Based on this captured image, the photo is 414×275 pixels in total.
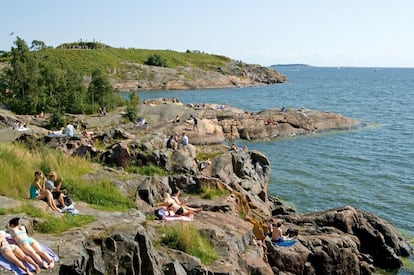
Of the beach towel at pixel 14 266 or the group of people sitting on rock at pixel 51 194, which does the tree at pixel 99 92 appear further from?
the beach towel at pixel 14 266

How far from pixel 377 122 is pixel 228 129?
906 inches

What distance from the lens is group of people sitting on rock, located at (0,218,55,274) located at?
388 inches

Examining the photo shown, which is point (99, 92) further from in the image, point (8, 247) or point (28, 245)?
point (8, 247)

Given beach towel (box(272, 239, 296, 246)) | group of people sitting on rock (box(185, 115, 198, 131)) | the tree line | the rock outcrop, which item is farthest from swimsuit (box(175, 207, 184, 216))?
the rock outcrop

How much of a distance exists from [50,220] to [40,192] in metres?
2.86

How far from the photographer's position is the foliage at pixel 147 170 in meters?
22.6

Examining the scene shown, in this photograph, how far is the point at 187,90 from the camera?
10950 cm

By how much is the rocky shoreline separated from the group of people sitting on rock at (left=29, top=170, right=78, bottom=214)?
554 millimetres

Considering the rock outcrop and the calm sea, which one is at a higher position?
the rock outcrop

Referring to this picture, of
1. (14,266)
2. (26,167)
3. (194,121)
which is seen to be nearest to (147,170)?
(26,167)

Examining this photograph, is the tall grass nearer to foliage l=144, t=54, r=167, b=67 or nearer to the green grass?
the green grass

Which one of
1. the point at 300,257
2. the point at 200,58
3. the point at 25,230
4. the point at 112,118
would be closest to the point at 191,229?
the point at 25,230

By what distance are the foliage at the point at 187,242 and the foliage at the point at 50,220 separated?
2172mm

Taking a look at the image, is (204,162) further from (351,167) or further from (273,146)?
(273,146)
